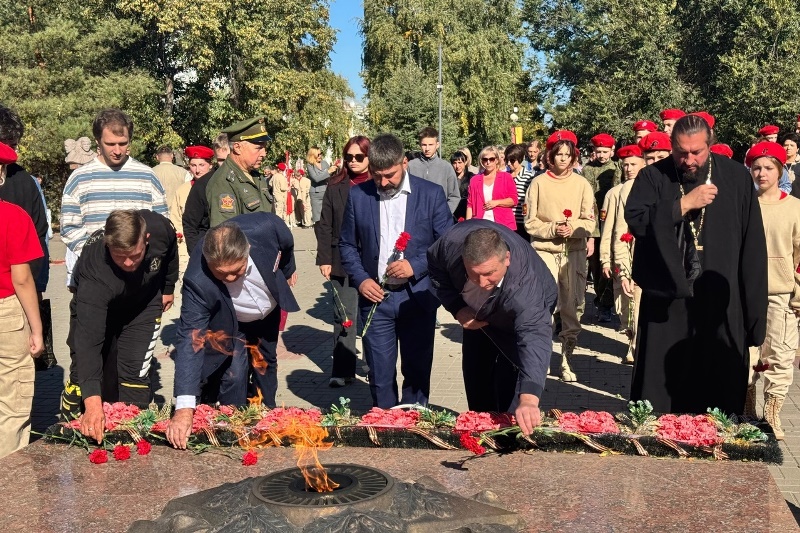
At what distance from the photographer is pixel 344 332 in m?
7.50

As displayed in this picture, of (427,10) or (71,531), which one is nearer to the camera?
(71,531)

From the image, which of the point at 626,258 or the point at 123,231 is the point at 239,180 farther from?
the point at 626,258

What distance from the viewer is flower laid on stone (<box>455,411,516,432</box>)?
158 inches

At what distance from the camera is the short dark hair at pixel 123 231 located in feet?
15.4

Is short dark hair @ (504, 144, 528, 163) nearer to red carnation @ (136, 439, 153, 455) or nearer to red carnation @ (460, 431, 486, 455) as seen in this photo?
red carnation @ (460, 431, 486, 455)

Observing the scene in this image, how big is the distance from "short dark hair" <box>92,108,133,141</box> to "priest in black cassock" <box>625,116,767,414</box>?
3.29 metres

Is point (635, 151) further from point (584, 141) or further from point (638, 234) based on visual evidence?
point (584, 141)

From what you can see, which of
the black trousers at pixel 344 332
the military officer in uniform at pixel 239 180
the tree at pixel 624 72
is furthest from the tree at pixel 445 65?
the military officer in uniform at pixel 239 180

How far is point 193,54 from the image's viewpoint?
121 feet

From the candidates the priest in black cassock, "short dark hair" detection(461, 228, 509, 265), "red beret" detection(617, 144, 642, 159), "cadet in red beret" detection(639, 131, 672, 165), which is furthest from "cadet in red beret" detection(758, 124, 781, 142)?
"short dark hair" detection(461, 228, 509, 265)

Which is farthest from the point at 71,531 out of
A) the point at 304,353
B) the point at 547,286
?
the point at 304,353

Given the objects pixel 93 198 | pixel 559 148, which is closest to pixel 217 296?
pixel 93 198

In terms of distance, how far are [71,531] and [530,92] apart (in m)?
43.9

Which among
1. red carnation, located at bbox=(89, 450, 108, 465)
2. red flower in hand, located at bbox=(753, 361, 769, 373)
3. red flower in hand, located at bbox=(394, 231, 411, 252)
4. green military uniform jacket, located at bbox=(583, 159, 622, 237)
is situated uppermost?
green military uniform jacket, located at bbox=(583, 159, 622, 237)
